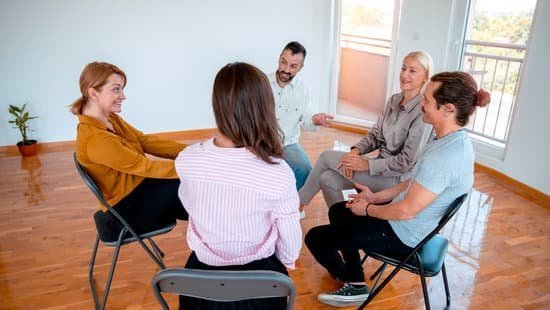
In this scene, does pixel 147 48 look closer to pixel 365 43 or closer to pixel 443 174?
pixel 365 43

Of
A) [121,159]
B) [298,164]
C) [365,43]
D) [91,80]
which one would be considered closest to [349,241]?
[298,164]

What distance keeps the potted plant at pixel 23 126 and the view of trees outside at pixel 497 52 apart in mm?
4163

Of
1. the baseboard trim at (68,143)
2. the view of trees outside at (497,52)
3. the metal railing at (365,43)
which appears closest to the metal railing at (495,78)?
the view of trees outside at (497,52)

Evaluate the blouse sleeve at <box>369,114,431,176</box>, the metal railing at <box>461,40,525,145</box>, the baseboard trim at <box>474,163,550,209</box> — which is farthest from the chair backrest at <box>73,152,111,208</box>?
the metal railing at <box>461,40,525,145</box>

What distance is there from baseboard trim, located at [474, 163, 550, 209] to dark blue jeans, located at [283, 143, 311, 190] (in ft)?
6.42

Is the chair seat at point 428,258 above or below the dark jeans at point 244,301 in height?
below

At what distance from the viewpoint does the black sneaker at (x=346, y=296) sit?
202cm

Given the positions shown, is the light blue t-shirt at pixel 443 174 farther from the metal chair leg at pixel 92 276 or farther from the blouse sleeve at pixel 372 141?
the metal chair leg at pixel 92 276

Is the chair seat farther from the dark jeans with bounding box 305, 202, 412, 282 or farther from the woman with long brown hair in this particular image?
the woman with long brown hair

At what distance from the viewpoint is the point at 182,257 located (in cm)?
246

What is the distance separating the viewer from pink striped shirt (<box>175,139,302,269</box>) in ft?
3.89

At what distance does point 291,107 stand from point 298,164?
0.40 metres

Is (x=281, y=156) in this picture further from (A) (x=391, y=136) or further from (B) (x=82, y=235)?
(B) (x=82, y=235)

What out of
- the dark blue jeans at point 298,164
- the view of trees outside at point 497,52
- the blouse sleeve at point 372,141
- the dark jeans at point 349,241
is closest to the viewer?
the dark jeans at point 349,241
